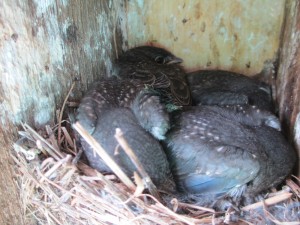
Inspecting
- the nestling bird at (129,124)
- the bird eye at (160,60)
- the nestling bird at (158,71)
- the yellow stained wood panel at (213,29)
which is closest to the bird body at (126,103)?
the nestling bird at (129,124)

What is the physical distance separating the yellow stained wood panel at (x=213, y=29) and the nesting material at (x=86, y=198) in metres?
0.67

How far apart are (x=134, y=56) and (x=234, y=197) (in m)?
0.71

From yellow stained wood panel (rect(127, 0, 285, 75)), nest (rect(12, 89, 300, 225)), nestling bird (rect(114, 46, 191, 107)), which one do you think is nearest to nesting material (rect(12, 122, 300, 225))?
nest (rect(12, 89, 300, 225))

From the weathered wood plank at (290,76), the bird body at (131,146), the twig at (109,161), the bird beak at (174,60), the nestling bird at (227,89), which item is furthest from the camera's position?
the bird beak at (174,60)

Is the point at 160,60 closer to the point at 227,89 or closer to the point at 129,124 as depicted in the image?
the point at 227,89

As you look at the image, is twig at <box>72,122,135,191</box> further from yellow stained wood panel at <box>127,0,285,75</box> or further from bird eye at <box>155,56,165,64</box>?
yellow stained wood panel at <box>127,0,285,75</box>

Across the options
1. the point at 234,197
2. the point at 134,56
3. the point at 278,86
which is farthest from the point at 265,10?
the point at 234,197

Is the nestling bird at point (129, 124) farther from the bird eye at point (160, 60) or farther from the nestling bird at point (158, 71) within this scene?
the bird eye at point (160, 60)

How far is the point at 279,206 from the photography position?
132 centimetres

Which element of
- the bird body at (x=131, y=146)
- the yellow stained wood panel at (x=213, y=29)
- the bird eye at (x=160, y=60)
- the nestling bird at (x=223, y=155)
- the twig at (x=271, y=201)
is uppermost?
the yellow stained wood panel at (x=213, y=29)

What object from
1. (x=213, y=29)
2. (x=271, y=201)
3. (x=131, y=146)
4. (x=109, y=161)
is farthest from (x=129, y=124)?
(x=213, y=29)

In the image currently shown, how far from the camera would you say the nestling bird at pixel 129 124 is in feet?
4.11

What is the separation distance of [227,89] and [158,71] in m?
0.31

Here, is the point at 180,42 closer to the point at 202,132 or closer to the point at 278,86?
the point at 278,86
